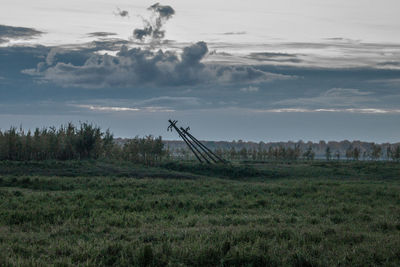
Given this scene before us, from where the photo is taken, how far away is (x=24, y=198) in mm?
16016

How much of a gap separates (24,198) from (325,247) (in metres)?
12.6

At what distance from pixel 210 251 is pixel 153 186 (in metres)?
14.2

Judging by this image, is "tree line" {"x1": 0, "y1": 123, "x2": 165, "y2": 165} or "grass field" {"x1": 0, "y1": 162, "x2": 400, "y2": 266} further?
"tree line" {"x1": 0, "y1": 123, "x2": 165, "y2": 165}

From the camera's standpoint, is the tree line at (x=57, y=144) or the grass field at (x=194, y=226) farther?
the tree line at (x=57, y=144)

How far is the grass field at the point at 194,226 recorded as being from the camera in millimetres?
8227

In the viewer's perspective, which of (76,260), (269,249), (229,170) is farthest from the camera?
(229,170)

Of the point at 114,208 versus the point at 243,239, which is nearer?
the point at 243,239

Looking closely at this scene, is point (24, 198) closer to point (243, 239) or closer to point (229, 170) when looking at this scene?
point (243, 239)

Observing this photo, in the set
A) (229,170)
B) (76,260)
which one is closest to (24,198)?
(76,260)

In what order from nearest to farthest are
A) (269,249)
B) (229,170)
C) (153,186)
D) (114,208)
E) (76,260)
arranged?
(76,260)
(269,249)
(114,208)
(153,186)
(229,170)

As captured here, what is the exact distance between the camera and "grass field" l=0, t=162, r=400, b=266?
27.0 feet

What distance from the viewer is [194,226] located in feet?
39.1

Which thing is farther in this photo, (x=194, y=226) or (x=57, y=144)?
(x=57, y=144)

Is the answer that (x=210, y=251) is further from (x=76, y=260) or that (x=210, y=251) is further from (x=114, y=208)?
(x=114, y=208)
